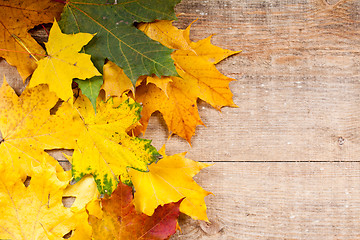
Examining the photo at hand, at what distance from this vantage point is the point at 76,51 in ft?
2.39

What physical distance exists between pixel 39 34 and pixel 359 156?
87cm

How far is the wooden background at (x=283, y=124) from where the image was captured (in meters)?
0.85

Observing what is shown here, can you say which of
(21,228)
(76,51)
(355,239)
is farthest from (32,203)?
(355,239)

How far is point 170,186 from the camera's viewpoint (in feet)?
2.68

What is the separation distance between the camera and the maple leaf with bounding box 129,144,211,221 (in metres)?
0.81

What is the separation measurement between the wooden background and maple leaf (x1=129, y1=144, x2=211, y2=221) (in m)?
0.04

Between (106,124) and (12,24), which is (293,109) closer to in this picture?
(106,124)

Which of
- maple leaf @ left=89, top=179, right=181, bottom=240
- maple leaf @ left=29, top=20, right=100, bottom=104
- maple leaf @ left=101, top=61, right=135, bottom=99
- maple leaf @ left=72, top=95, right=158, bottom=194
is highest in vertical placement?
maple leaf @ left=29, top=20, right=100, bottom=104

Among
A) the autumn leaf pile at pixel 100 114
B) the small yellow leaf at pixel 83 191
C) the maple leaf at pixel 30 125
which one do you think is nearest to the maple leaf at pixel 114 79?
the autumn leaf pile at pixel 100 114

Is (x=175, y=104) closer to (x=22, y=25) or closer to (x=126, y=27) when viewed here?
(x=126, y=27)

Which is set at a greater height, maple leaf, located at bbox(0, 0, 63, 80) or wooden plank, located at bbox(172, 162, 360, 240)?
maple leaf, located at bbox(0, 0, 63, 80)

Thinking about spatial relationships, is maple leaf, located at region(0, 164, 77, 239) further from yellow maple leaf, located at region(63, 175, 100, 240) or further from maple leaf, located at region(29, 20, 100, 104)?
maple leaf, located at region(29, 20, 100, 104)

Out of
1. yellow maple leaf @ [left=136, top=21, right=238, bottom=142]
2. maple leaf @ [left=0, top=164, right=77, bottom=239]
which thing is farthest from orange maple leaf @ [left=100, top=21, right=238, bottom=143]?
maple leaf @ [left=0, top=164, right=77, bottom=239]

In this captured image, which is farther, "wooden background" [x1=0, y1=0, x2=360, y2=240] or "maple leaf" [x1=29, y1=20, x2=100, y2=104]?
"wooden background" [x1=0, y1=0, x2=360, y2=240]
